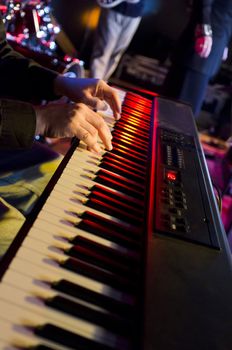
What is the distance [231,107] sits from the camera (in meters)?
5.69

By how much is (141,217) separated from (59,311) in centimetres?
42

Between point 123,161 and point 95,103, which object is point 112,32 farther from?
point 123,161

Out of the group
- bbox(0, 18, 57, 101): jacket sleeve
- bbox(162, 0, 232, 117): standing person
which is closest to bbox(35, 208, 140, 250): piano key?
bbox(0, 18, 57, 101): jacket sleeve

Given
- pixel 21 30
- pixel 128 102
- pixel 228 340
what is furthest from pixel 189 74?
pixel 228 340

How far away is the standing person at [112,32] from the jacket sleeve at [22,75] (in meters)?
2.88

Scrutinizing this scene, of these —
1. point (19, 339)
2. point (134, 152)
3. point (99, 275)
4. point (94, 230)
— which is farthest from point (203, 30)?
point (19, 339)

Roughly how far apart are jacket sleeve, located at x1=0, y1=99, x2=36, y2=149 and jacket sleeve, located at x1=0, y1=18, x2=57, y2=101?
552 mm

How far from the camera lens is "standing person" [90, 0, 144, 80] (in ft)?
14.1

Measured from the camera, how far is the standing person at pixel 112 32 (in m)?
4.29

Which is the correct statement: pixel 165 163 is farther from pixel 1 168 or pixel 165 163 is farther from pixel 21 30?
pixel 21 30

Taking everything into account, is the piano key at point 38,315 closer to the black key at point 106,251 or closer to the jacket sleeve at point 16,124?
the black key at point 106,251

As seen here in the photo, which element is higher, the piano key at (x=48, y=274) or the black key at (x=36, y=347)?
the piano key at (x=48, y=274)

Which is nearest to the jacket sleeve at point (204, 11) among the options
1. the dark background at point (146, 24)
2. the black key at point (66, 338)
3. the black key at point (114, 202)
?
the black key at point (114, 202)

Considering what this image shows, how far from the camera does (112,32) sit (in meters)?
4.42
